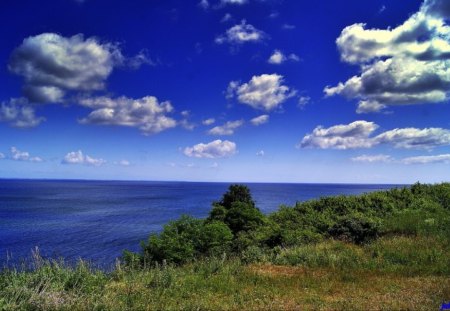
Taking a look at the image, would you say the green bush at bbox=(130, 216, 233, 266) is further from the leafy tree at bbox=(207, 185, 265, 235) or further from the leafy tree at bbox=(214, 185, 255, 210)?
the leafy tree at bbox=(214, 185, 255, 210)

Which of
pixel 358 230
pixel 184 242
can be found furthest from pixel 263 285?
pixel 184 242

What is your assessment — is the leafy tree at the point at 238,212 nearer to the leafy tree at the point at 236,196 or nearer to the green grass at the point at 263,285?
the leafy tree at the point at 236,196

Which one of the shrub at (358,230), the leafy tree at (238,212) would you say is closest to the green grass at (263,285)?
the shrub at (358,230)

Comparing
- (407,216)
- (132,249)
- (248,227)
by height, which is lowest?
(132,249)

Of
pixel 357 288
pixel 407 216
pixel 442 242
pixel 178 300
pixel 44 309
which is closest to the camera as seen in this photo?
pixel 44 309

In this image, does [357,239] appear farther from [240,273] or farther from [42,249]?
[42,249]

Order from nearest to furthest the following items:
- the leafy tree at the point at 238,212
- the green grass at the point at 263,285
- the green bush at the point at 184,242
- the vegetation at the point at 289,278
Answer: the green grass at the point at 263,285 → the vegetation at the point at 289,278 → the green bush at the point at 184,242 → the leafy tree at the point at 238,212

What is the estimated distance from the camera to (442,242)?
666 inches

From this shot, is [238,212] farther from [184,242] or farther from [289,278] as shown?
[289,278]

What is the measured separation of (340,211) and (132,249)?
29729 mm

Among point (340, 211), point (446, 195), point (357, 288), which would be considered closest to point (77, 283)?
point (357, 288)

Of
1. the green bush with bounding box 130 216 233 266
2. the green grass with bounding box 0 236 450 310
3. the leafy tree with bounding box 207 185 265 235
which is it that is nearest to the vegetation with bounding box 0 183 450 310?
the green grass with bounding box 0 236 450 310

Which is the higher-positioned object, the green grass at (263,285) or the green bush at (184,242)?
the green grass at (263,285)

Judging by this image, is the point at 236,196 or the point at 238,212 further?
the point at 236,196
